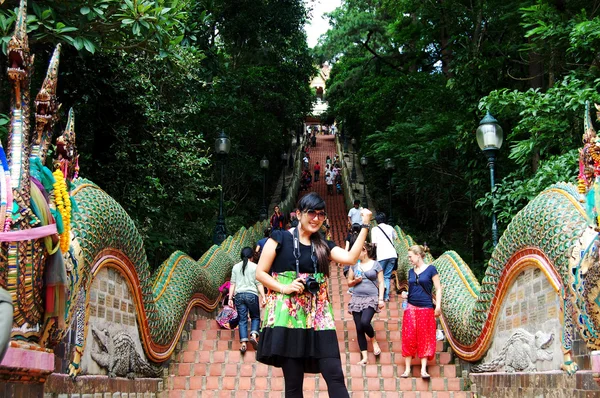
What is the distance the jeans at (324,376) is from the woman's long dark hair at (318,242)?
1.99 feet

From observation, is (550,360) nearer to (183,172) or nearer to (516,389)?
(516,389)

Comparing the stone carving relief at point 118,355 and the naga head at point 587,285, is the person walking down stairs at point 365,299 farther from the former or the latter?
the naga head at point 587,285

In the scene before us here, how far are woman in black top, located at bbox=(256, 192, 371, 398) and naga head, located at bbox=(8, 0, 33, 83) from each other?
187 centimetres

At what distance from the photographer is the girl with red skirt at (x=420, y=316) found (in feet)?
25.4

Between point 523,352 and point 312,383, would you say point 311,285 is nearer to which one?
point 523,352

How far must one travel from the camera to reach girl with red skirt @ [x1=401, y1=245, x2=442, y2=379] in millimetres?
7730

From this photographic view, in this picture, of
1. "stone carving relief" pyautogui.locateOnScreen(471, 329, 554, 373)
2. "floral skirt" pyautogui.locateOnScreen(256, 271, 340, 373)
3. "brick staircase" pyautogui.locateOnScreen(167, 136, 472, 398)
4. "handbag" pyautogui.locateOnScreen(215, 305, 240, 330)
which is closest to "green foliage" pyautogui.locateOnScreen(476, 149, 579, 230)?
"brick staircase" pyautogui.locateOnScreen(167, 136, 472, 398)

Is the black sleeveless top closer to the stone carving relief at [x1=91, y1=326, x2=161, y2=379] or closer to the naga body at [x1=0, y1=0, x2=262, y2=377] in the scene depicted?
the naga body at [x1=0, y1=0, x2=262, y2=377]

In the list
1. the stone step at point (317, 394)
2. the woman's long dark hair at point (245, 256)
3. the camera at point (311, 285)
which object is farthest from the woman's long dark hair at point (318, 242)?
the woman's long dark hair at point (245, 256)

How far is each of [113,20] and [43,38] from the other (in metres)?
1.04

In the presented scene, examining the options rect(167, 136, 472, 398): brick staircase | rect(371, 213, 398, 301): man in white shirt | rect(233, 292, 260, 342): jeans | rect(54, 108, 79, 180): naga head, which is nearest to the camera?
rect(54, 108, 79, 180): naga head

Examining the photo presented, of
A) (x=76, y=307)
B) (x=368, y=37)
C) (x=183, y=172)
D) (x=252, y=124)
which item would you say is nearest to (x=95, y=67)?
(x=183, y=172)

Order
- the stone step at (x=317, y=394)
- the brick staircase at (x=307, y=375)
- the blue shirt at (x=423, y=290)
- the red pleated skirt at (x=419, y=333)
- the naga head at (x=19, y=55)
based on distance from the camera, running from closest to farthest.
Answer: the naga head at (x=19, y=55) → the stone step at (x=317, y=394) → the brick staircase at (x=307, y=375) → the red pleated skirt at (x=419, y=333) → the blue shirt at (x=423, y=290)

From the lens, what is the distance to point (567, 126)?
10.7m
